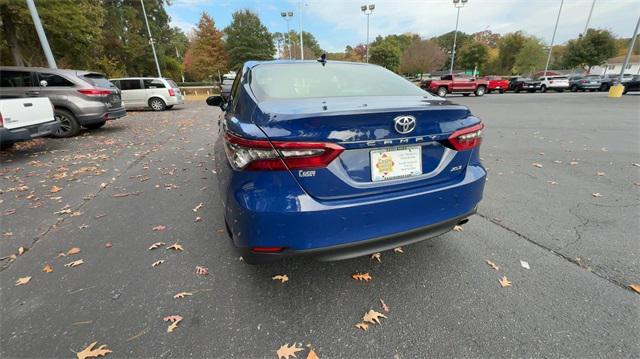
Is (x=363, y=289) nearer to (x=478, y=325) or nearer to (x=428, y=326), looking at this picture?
(x=428, y=326)

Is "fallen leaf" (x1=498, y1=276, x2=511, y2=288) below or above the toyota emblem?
below

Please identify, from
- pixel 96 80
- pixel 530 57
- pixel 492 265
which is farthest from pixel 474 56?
pixel 492 265

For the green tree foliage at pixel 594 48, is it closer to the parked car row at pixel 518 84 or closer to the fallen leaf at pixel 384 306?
the parked car row at pixel 518 84

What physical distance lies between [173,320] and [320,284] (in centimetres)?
101

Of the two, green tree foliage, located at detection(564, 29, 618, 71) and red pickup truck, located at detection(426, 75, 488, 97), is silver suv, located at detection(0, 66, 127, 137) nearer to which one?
red pickup truck, located at detection(426, 75, 488, 97)

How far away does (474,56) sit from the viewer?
65.8 meters

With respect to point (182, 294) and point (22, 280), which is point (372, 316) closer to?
point (182, 294)

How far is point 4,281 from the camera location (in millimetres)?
2324

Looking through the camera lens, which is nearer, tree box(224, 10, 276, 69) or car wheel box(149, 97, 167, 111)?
car wheel box(149, 97, 167, 111)

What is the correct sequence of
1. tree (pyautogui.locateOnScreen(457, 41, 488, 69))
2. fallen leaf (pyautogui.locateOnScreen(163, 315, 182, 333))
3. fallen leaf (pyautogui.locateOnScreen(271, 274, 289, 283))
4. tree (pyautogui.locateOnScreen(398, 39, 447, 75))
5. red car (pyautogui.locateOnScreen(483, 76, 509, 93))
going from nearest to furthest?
fallen leaf (pyautogui.locateOnScreen(163, 315, 182, 333)) < fallen leaf (pyautogui.locateOnScreen(271, 274, 289, 283)) < red car (pyautogui.locateOnScreen(483, 76, 509, 93)) < tree (pyautogui.locateOnScreen(398, 39, 447, 75)) < tree (pyautogui.locateOnScreen(457, 41, 488, 69))

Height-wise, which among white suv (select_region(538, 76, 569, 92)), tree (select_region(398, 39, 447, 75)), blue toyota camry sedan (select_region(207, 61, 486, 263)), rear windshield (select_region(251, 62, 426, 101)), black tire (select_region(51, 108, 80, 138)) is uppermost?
tree (select_region(398, 39, 447, 75))

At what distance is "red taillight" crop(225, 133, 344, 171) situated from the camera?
1565 mm

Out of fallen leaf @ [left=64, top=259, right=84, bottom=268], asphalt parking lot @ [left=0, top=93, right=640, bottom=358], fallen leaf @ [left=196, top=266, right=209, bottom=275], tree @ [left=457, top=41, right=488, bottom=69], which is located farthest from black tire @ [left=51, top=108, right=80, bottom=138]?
tree @ [left=457, top=41, right=488, bottom=69]

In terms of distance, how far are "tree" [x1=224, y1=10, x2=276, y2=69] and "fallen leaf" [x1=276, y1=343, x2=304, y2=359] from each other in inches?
1917
